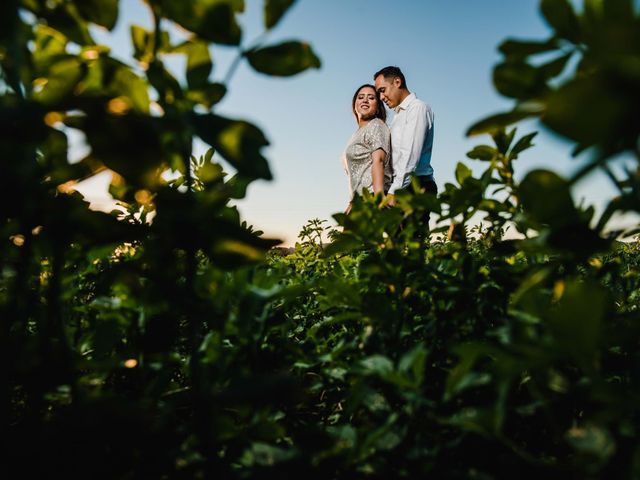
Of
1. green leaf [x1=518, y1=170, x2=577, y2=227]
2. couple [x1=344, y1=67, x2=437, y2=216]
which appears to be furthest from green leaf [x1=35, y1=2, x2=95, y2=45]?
couple [x1=344, y1=67, x2=437, y2=216]

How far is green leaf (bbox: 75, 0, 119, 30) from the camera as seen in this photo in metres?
0.86

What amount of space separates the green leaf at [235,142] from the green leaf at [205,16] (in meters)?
0.17

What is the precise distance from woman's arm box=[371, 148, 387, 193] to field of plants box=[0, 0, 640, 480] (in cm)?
368

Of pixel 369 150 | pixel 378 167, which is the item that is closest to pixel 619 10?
pixel 378 167

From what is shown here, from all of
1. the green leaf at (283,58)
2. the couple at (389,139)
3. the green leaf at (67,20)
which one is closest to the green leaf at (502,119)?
the green leaf at (283,58)

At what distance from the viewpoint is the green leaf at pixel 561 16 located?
726 millimetres

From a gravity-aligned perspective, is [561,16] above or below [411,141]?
below

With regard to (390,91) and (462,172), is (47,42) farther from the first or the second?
(390,91)

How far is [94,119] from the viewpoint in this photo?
0.70m

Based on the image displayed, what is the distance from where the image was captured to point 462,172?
4.27 ft

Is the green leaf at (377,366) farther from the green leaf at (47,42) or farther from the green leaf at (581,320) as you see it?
the green leaf at (47,42)

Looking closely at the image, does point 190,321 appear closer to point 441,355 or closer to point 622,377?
point 441,355

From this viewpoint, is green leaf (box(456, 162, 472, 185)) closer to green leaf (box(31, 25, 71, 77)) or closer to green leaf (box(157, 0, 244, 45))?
green leaf (box(157, 0, 244, 45))

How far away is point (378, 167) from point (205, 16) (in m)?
4.35
